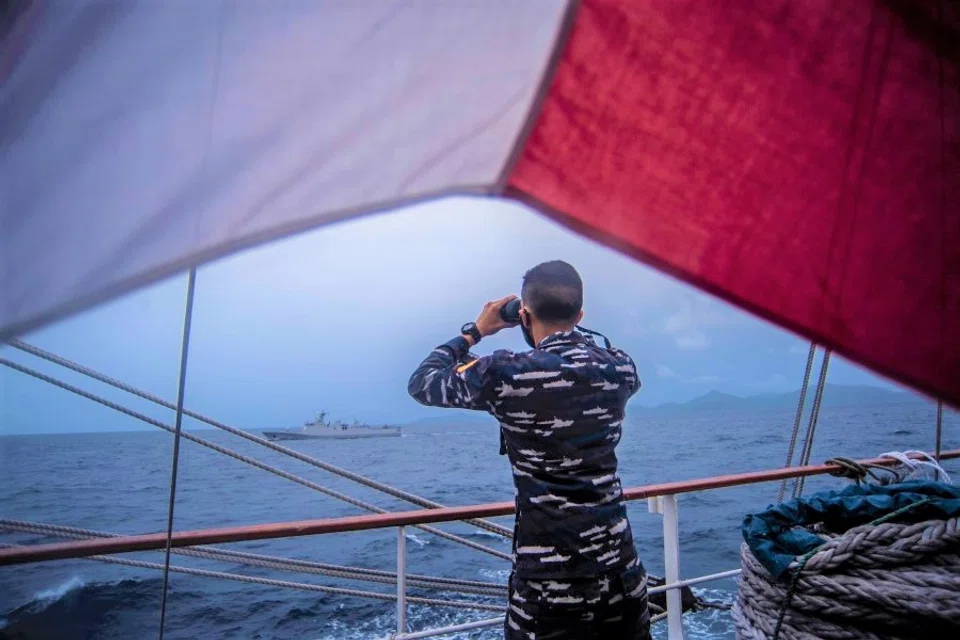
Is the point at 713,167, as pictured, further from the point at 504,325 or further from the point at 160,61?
the point at 160,61

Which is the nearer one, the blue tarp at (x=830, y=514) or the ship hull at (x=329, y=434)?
the blue tarp at (x=830, y=514)

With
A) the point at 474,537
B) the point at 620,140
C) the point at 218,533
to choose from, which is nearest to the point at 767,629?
the point at 620,140

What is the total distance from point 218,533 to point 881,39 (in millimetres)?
1710

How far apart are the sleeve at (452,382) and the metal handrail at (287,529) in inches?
24.6

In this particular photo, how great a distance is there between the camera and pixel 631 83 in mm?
923

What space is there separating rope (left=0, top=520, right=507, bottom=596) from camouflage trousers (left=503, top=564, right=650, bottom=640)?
0.86 m

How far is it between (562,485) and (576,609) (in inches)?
8.0

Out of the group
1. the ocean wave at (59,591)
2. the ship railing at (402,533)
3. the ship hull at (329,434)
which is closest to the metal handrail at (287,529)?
the ship railing at (402,533)

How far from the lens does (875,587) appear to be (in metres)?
0.88

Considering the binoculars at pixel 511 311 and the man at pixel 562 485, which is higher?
the binoculars at pixel 511 311

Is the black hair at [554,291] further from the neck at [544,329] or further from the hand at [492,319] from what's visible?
the hand at [492,319]

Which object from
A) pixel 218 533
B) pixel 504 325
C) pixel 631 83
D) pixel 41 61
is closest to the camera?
pixel 41 61

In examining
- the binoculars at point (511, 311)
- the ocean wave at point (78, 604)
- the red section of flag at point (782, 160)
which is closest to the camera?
the red section of flag at point (782, 160)

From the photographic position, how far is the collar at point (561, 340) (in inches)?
40.4
